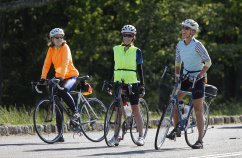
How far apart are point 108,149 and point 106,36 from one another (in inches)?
563

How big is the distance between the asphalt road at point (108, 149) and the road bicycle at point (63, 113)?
19 centimetres

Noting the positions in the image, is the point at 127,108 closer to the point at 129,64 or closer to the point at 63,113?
the point at 129,64

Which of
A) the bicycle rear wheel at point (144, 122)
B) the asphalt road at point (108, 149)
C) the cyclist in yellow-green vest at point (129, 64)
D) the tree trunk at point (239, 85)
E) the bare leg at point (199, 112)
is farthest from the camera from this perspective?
the tree trunk at point (239, 85)

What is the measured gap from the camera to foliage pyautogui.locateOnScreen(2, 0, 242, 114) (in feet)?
66.3

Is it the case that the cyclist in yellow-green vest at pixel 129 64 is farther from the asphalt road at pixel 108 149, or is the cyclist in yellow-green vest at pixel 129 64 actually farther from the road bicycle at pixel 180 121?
the road bicycle at pixel 180 121

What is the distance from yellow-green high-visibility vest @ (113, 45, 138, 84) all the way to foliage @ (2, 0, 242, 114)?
1083 cm

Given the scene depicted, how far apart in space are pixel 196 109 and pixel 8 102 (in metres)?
16.9

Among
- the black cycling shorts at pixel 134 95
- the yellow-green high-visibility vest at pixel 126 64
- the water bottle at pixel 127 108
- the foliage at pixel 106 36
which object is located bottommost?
the water bottle at pixel 127 108

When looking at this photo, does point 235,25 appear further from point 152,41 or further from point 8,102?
point 8,102

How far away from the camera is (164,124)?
805 centimetres

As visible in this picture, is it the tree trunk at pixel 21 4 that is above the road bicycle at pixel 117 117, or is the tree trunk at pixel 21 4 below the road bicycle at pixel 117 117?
above

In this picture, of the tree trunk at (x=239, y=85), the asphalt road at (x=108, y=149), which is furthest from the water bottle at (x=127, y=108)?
the tree trunk at (x=239, y=85)

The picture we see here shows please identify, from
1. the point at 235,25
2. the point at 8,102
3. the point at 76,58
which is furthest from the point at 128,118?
the point at 235,25

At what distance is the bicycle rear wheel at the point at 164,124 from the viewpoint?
7980 millimetres
